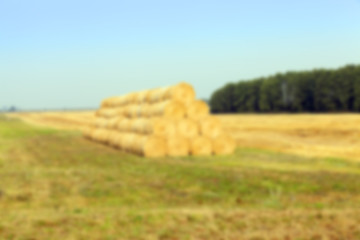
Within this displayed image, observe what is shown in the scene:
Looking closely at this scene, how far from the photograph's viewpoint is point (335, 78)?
1735 inches

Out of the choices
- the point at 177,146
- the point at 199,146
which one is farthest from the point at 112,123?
the point at 199,146

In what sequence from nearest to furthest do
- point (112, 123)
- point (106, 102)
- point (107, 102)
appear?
point (112, 123)
point (107, 102)
point (106, 102)

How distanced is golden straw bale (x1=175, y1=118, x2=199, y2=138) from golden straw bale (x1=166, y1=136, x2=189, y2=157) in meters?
0.35

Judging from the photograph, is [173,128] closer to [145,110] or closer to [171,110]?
[171,110]

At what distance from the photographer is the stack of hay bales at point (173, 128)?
18297 millimetres

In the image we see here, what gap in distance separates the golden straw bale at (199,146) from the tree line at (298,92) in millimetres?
26140

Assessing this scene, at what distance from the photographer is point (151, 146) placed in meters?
17.8

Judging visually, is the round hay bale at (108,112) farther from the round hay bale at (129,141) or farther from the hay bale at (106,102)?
the round hay bale at (129,141)

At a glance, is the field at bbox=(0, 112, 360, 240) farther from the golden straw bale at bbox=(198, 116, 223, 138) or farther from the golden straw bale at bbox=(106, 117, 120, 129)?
the golden straw bale at bbox=(106, 117, 120, 129)

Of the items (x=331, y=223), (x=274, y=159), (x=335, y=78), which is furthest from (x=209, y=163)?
(x=335, y=78)

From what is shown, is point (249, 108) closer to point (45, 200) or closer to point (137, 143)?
point (137, 143)

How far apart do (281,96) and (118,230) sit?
47999 millimetres

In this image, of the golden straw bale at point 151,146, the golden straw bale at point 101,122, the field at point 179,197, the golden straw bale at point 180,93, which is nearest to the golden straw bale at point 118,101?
the golden straw bale at point 101,122

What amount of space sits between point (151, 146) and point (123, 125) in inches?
207
